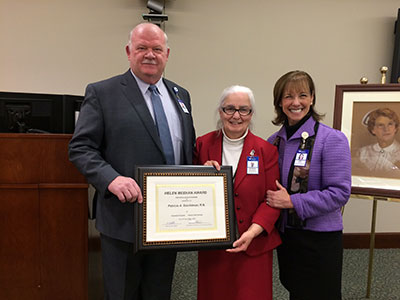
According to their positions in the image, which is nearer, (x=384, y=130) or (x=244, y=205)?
(x=244, y=205)

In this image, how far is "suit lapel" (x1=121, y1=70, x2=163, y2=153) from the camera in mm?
1322

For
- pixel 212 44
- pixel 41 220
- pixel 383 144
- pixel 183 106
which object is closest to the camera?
pixel 183 106

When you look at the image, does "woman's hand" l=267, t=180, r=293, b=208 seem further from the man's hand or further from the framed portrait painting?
the framed portrait painting

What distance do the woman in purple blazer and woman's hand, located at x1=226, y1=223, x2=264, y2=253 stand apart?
151 millimetres

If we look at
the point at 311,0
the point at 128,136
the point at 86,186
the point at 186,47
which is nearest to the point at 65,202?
the point at 86,186

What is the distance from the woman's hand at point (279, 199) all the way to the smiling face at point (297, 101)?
41cm

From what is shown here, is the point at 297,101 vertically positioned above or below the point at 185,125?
above

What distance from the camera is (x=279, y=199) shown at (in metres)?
1.34

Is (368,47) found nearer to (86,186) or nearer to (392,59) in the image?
(392,59)

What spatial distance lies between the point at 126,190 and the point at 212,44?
7.89ft

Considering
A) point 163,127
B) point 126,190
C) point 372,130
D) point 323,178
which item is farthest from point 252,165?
point 372,130

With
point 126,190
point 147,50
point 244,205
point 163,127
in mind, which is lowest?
point 244,205

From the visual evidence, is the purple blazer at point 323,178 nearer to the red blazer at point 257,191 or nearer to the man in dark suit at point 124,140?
the red blazer at point 257,191

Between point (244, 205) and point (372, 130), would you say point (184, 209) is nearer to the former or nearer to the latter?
point (244, 205)
